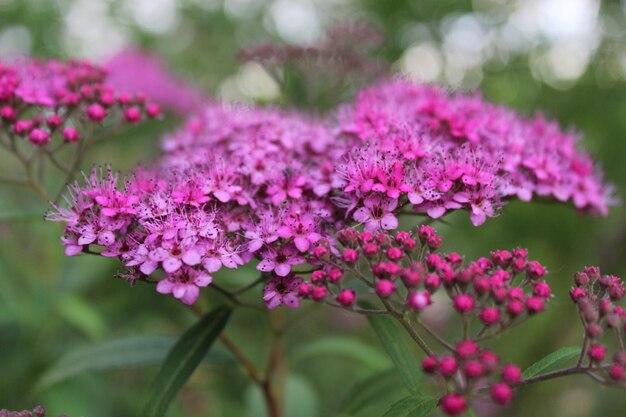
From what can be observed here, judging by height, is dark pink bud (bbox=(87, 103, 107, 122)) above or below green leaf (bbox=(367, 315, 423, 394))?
above

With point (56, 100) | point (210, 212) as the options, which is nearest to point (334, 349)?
point (210, 212)

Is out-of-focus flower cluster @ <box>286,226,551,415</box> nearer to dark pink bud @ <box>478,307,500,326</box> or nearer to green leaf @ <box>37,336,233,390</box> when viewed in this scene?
dark pink bud @ <box>478,307,500,326</box>

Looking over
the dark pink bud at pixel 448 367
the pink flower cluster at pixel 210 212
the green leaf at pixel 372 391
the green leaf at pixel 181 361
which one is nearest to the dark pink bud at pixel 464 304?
the dark pink bud at pixel 448 367

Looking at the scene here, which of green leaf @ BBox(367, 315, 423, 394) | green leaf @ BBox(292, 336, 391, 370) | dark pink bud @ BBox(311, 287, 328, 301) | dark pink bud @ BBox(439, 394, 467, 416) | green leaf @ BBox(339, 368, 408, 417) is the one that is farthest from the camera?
green leaf @ BBox(292, 336, 391, 370)

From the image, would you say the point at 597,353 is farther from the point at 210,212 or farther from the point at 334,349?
the point at 334,349

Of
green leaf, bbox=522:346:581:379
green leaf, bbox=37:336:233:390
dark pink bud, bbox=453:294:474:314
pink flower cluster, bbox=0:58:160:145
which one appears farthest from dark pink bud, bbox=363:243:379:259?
pink flower cluster, bbox=0:58:160:145

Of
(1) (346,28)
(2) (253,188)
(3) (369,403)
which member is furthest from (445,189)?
(1) (346,28)

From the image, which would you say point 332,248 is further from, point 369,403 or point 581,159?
point 581,159

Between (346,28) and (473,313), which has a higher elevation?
(346,28)
